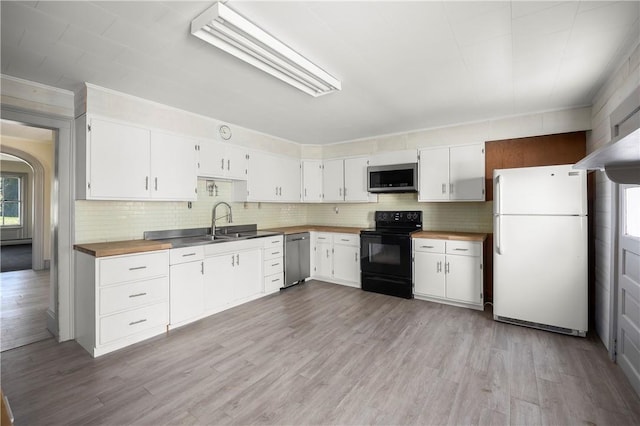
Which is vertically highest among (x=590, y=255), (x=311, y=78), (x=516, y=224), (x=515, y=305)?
(x=311, y=78)

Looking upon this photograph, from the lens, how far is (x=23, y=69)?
8.13 feet

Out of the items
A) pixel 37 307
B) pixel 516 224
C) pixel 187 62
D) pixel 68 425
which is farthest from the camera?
pixel 37 307

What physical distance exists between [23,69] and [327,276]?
13.9ft

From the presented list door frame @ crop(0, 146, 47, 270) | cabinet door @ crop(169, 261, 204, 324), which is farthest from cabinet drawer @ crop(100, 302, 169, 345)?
door frame @ crop(0, 146, 47, 270)

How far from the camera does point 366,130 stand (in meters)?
4.54

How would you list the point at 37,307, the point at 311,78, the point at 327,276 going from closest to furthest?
1. the point at 311,78
2. the point at 37,307
3. the point at 327,276

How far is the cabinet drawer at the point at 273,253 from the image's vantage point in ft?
13.9

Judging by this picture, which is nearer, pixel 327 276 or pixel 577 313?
pixel 577 313

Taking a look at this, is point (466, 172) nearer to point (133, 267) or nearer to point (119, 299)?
point (133, 267)

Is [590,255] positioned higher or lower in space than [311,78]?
lower

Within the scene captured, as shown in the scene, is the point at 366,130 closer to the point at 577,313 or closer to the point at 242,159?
the point at 242,159

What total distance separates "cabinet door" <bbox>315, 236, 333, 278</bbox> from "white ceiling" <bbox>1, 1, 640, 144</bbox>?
2259 mm

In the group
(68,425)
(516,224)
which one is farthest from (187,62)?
(516,224)

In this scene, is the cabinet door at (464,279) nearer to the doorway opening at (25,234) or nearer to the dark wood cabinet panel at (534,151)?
the dark wood cabinet panel at (534,151)
